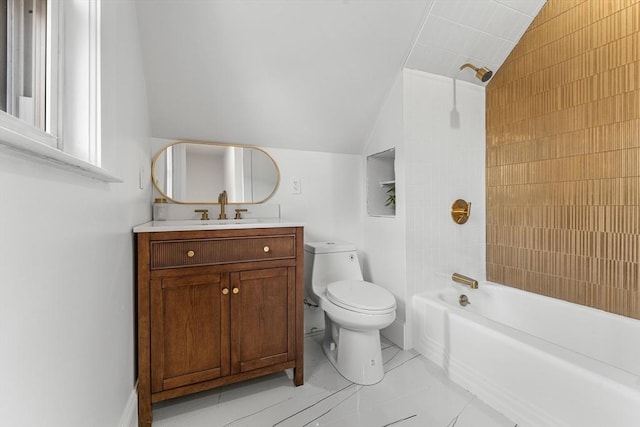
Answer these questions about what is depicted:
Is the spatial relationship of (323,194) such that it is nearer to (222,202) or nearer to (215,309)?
(222,202)

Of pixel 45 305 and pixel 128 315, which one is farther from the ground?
pixel 45 305

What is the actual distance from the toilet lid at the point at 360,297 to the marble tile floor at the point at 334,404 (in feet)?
1.45

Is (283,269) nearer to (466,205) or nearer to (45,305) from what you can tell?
(45,305)

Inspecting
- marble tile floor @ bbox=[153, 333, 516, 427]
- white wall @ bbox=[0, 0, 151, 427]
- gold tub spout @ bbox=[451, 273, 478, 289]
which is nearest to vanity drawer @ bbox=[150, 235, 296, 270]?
white wall @ bbox=[0, 0, 151, 427]

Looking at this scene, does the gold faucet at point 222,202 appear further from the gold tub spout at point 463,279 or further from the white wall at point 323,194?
the gold tub spout at point 463,279

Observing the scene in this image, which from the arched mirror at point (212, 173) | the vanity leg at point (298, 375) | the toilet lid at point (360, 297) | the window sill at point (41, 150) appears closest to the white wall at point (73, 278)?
the window sill at point (41, 150)

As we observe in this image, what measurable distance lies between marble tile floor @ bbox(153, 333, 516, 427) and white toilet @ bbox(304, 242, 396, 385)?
8 centimetres

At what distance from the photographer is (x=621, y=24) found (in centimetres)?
153

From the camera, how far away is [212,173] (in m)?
2.02

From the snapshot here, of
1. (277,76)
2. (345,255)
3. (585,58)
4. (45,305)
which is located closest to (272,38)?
(277,76)

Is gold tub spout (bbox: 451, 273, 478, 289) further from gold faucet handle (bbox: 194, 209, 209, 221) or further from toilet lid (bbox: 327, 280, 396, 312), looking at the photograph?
gold faucet handle (bbox: 194, 209, 209, 221)

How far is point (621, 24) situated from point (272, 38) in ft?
6.06

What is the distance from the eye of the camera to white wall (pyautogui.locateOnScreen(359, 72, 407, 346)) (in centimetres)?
201

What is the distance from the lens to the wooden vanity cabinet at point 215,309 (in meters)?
1.31
